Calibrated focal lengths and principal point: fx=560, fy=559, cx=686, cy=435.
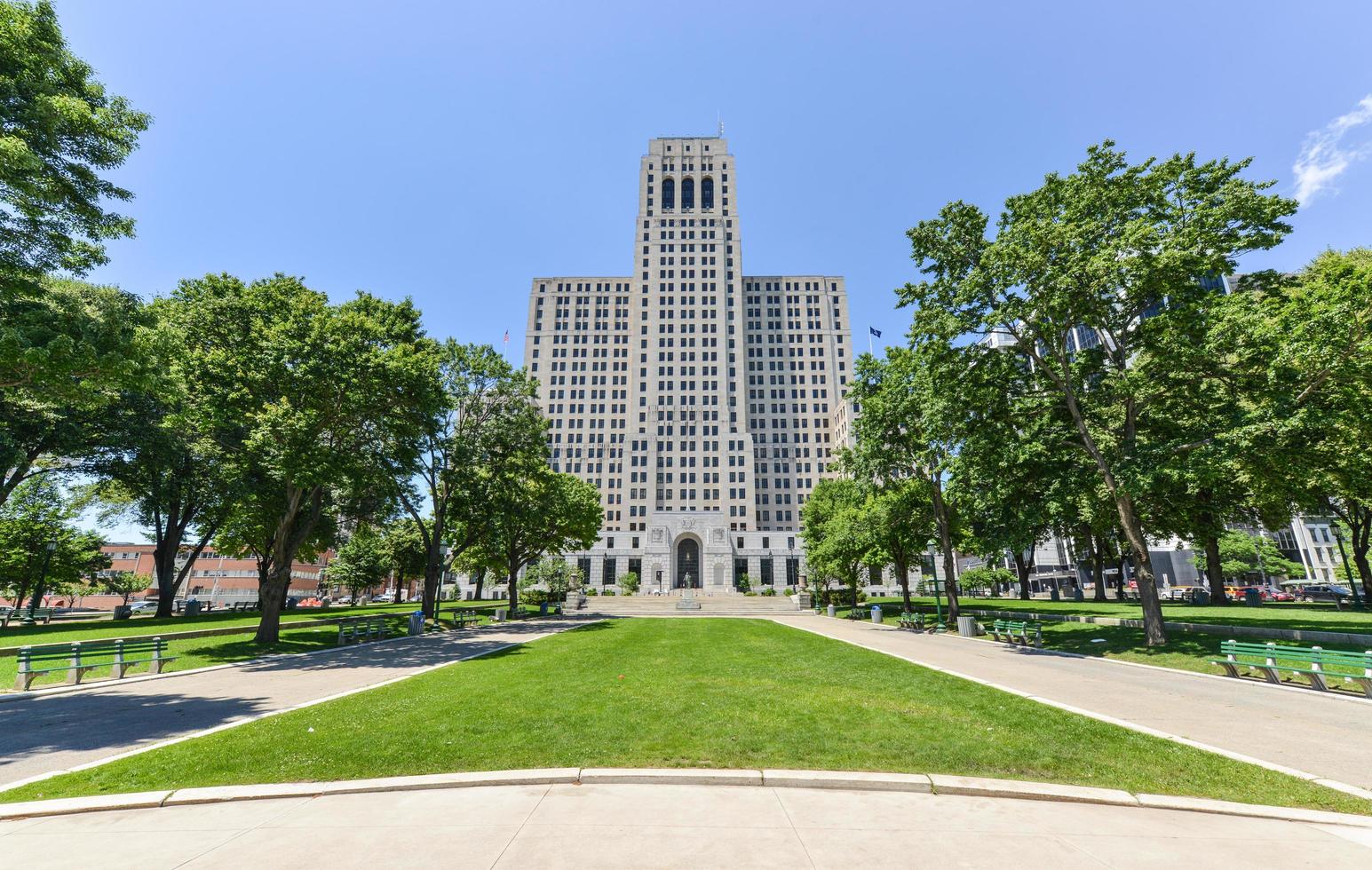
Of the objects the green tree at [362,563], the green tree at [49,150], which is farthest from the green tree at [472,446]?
the green tree at [362,563]

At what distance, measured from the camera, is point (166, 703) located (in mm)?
12469

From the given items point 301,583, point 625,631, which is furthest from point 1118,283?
point 301,583

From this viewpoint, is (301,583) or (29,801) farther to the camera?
(301,583)

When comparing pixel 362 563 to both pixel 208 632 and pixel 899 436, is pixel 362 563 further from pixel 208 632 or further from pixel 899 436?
pixel 899 436

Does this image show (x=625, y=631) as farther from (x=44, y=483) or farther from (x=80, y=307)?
(x=44, y=483)

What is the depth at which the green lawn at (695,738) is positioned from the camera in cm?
704

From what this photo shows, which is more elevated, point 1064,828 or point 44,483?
point 44,483

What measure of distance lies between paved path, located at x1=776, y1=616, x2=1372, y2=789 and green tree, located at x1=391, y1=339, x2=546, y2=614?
25.9 metres

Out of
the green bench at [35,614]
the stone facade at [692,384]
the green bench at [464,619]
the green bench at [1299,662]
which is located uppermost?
the stone facade at [692,384]

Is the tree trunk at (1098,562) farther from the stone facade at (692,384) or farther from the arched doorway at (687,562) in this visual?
the arched doorway at (687,562)

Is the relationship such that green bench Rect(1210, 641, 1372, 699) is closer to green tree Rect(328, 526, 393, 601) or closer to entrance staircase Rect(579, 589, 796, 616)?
entrance staircase Rect(579, 589, 796, 616)

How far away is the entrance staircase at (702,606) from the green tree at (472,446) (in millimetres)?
18683

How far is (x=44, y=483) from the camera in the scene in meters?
40.4

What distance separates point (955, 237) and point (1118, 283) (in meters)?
6.05
